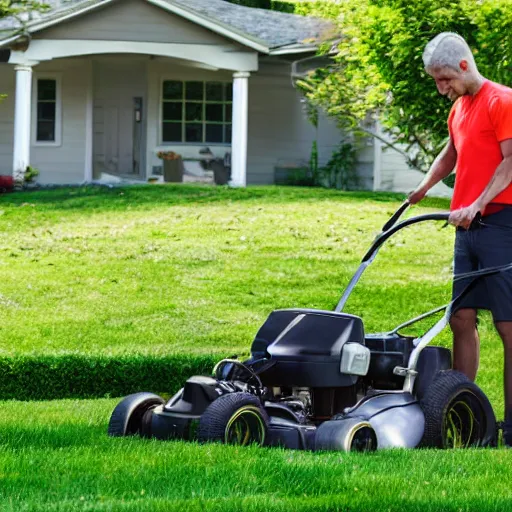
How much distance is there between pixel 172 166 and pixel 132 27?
257 centimetres

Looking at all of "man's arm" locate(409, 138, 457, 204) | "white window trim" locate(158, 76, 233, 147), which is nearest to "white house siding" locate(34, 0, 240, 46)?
"white window trim" locate(158, 76, 233, 147)

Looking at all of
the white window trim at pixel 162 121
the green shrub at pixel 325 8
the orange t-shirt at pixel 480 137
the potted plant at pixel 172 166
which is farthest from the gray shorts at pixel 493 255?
the white window trim at pixel 162 121

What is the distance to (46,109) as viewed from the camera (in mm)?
23891

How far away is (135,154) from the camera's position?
24359mm

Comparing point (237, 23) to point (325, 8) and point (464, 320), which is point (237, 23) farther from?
point (464, 320)

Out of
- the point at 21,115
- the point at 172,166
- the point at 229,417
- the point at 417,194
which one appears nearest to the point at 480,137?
the point at 417,194

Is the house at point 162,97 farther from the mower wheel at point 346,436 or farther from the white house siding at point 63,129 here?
the mower wheel at point 346,436

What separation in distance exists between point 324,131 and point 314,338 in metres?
18.5

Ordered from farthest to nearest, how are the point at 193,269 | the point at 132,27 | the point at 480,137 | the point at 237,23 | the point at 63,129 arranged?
the point at 237,23 → the point at 63,129 → the point at 132,27 → the point at 193,269 → the point at 480,137

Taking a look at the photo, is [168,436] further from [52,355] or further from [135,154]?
[135,154]

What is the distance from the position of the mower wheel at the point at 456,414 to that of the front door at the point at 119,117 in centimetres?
1849

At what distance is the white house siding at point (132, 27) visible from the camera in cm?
2169

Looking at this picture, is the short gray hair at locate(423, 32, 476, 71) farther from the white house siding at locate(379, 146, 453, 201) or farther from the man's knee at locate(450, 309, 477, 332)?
the white house siding at locate(379, 146, 453, 201)

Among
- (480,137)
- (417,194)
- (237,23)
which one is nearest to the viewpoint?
(480,137)
